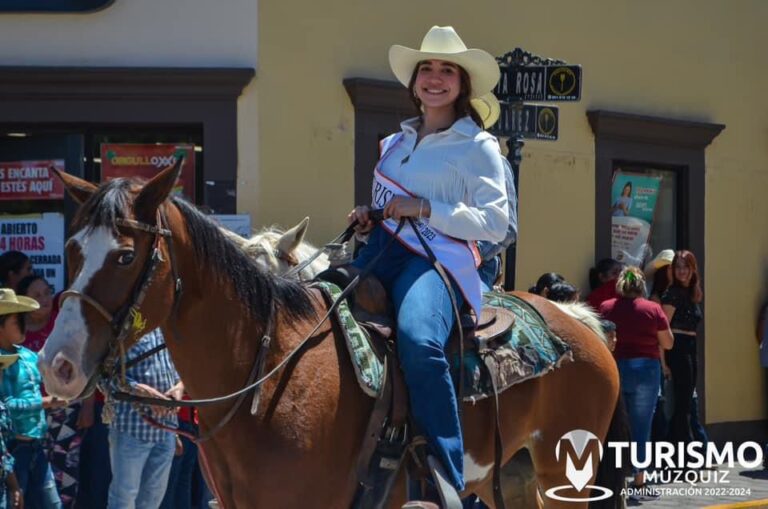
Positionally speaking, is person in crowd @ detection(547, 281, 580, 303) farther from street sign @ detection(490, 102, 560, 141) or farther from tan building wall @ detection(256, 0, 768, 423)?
tan building wall @ detection(256, 0, 768, 423)

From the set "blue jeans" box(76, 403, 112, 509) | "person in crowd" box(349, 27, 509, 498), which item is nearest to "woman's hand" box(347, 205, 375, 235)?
"person in crowd" box(349, 27, 509, 498)

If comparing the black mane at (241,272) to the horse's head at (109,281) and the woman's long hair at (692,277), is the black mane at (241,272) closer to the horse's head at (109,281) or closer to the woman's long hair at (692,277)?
the horse's head at (109,281)

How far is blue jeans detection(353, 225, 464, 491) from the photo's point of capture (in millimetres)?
5082

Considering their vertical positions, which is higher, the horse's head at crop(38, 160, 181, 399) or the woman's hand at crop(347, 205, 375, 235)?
the woman's hand at crop(347, 205, 375, 235)

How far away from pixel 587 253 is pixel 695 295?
1.27 meters

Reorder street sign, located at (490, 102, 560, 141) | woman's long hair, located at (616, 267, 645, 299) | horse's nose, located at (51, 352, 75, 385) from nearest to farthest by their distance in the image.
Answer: horse's nose, located at (51, 352, 75, 385) < street sign, located at (490, 102, 560, 141) < woman's long hair, located at (616, 267, 645, 299)

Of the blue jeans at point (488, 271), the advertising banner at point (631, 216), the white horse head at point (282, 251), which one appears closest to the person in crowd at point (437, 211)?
the blue jeans at point (488, 271)

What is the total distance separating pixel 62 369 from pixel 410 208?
1.72 metres

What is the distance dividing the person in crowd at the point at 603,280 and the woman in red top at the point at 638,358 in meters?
0.48

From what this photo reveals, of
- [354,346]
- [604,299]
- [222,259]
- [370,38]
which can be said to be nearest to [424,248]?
[354,346]

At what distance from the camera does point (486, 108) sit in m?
6.14

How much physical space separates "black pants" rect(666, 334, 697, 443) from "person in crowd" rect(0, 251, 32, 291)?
7.11 m

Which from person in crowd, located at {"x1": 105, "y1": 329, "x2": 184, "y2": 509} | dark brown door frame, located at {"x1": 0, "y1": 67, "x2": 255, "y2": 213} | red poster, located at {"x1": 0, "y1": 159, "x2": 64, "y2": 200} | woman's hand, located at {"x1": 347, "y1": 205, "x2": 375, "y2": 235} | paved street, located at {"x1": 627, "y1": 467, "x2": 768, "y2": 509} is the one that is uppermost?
dark brown door frame, located at {"x1": 0, "y1": 67, "x2": 255, "y2": 213}

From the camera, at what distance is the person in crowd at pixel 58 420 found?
870 centimetres
